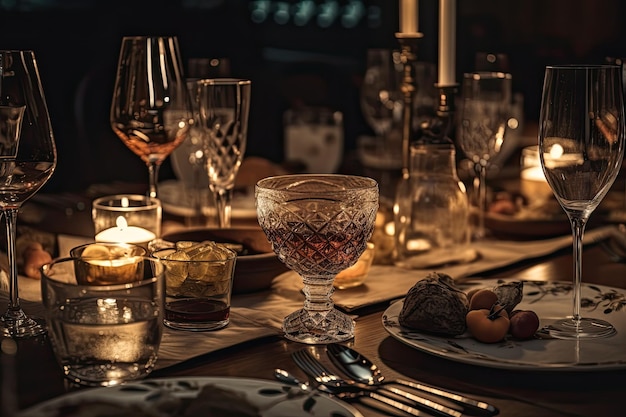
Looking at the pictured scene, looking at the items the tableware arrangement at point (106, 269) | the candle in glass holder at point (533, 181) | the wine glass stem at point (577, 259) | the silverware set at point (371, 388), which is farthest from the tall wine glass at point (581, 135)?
the candle in glass holder at point (533, 181)

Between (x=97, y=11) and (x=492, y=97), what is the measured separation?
253 centimetres

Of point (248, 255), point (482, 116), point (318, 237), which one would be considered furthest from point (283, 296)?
point (482, 116)

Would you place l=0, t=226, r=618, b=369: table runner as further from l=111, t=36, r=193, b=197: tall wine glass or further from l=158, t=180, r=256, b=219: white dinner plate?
l=158, t=180, r=256, b=219: white dinner plate

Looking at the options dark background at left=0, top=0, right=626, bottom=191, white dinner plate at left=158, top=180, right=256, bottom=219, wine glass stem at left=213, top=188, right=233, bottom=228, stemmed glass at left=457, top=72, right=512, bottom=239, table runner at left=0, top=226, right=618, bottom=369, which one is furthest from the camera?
dark background at left=0, top=0, right=626, bottom=191

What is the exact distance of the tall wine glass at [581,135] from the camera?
3.55ft

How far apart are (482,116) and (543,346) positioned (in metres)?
0.70

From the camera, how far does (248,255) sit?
4.58 feet

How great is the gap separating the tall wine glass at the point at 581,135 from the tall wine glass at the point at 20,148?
1.93 feet

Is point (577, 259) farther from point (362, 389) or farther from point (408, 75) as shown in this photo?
point (408, 75)

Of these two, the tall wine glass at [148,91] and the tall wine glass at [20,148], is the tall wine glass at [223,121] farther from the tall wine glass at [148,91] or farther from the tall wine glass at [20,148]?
the tall wine glass at [20,148]

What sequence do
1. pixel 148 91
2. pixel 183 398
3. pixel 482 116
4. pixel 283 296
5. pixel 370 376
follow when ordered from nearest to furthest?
1. pixel 183 398
2. pixel 370 376
3. pixel 283 296
4. pixel 148 91
5. pixel 482 116

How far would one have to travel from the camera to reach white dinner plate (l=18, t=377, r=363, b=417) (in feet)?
2.78

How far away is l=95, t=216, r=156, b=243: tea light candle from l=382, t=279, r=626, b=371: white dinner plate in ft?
1.33

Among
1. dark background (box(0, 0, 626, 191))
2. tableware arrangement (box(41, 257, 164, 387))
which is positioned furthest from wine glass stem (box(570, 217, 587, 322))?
dark background (box(0, 0, 626, 191))
